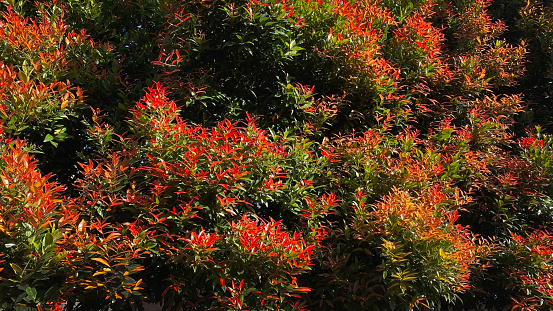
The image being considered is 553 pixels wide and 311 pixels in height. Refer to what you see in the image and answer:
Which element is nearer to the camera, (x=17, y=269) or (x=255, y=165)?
(x=17, y=269)

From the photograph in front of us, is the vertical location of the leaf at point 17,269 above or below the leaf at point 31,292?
above

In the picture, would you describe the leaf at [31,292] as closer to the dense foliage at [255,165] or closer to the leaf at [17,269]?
the dense foliage at [255,165]

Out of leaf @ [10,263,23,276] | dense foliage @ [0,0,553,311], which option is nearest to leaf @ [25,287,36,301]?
dense foliage @ [0,0,553,311]

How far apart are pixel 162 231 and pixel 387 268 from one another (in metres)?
1.88

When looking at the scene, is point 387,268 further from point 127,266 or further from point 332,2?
point 332,2

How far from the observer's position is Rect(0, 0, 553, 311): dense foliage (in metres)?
3.37

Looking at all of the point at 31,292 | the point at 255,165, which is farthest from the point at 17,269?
the point at 255,165

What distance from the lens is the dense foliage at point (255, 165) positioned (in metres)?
3.37

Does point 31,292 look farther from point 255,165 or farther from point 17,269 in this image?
point 255,165

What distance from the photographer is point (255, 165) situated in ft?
12.4

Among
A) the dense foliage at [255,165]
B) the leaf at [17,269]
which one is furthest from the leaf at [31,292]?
the leaf at [17,269]

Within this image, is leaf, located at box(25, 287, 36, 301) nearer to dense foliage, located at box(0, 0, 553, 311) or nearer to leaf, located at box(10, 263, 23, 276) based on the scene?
dense foliage, located at box(0, 0, 553, 311)

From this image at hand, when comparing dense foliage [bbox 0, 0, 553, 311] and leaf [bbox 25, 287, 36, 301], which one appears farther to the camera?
dense foliage [bbox 0, 0, 553, 311]

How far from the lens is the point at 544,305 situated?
177 inches
